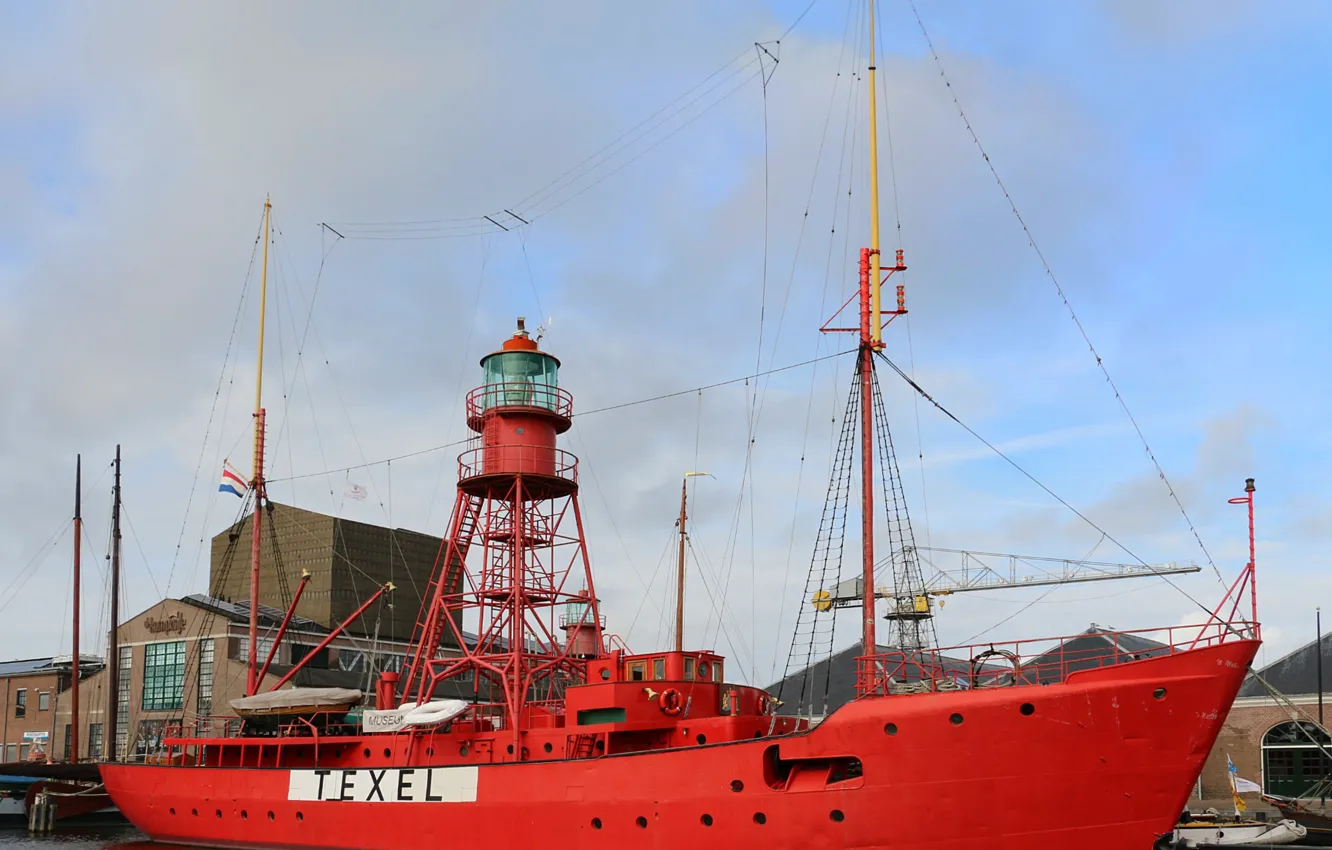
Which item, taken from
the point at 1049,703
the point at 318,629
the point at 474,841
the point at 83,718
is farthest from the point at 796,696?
the point at 1049,703

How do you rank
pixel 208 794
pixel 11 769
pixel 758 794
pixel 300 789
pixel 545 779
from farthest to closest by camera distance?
pixel 11 769, pixel 208 794, pixel 300 789, pixel 545 779, pixel 758 794

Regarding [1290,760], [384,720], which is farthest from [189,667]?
[1290,760]

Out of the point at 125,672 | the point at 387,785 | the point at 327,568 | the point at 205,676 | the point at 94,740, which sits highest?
the point at 327,568

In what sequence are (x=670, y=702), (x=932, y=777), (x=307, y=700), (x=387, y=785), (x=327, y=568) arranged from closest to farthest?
(x=932, y=777) < (x=670, y=702) < (x=387, y=785) < (x=307, y=700) < (x=327, y=568)

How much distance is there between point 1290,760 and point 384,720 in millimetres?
37172

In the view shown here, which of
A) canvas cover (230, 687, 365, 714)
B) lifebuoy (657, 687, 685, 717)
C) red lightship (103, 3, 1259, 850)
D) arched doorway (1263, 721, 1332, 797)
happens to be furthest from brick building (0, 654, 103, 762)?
arched doorway (1263, 721, 1332, 797)

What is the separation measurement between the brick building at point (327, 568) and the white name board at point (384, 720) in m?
29.2

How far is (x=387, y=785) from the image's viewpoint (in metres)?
29.4

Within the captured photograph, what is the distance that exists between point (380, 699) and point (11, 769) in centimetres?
2164

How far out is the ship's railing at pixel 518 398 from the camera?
3391 cm

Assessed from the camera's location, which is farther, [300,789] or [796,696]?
[796,696]

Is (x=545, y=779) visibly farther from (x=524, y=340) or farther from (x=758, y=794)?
(x=524, y=340)

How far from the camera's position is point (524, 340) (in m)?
34.6

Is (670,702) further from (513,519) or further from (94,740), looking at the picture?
(94,740)
